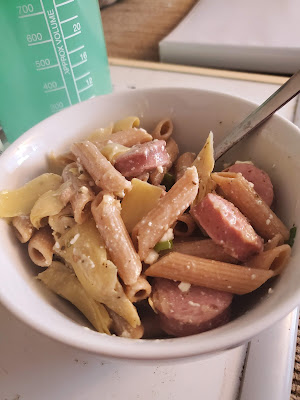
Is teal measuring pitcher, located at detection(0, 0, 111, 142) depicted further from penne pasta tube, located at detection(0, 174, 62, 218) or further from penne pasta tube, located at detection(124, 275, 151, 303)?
penne pasta tube, located at detection(124, 275, 151, 303)

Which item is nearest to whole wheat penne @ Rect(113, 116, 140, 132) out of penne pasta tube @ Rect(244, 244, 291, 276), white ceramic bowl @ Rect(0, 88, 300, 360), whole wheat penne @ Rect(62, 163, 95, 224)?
white ceramic bowl @ Rect(0, 88, 300, 360)

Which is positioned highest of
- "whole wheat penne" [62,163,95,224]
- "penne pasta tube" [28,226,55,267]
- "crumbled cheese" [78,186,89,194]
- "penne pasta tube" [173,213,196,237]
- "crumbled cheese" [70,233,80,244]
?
"crumbled cheese" [78,186,89,194]

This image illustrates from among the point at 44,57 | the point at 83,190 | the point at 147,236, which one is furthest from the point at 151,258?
the point at 44,57

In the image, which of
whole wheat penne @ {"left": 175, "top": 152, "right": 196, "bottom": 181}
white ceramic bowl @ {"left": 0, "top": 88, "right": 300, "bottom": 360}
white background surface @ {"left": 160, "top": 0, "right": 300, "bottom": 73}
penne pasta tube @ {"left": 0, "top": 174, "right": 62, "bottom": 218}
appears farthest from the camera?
white background surface @ {"left": 160, "top": 0, "right": 300, "bottom": 73}

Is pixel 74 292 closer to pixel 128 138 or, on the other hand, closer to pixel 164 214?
pixel 164 214

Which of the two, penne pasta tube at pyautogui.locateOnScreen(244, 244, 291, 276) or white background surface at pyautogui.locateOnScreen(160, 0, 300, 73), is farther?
white background surface at pyautogui.locateOnScreen(160, 0, 300, 73)

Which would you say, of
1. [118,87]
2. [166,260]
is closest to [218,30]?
[118,87]

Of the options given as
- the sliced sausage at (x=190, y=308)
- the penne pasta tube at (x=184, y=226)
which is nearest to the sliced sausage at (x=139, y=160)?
the penne pasta tube at (x=184, y=226)
